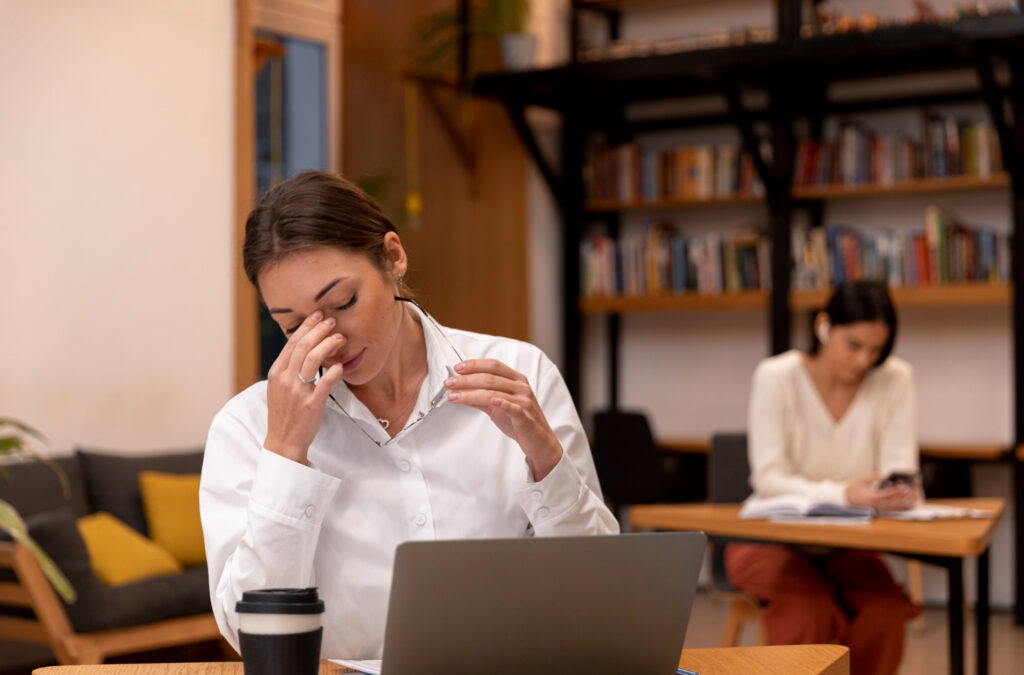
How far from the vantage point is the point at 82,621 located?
382cm

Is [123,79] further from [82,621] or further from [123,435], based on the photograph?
[82,621]

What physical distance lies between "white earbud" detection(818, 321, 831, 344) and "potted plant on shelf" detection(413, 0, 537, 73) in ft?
9.26

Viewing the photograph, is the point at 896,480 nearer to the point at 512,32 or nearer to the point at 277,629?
the point at 277,629

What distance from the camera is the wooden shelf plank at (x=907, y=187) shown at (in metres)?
5.55

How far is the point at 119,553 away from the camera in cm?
414

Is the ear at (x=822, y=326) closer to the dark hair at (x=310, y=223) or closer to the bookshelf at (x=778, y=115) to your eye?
the bookshelf at (x=778, y=115)

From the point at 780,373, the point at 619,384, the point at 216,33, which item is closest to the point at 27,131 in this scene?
the point at 216,33

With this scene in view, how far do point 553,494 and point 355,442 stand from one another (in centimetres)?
30

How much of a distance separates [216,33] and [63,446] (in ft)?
6.11

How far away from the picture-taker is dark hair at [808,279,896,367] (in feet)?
11.4

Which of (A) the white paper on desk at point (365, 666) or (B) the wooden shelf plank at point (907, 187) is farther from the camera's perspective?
(B) the wooden shelf plank at point (907, 187)

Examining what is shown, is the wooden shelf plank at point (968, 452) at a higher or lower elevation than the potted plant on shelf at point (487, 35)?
lower

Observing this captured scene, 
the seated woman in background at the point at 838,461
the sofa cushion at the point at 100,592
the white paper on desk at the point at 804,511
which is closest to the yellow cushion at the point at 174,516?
the sofa cushion at the point at 100,592

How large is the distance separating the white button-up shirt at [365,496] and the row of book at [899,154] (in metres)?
4.35
